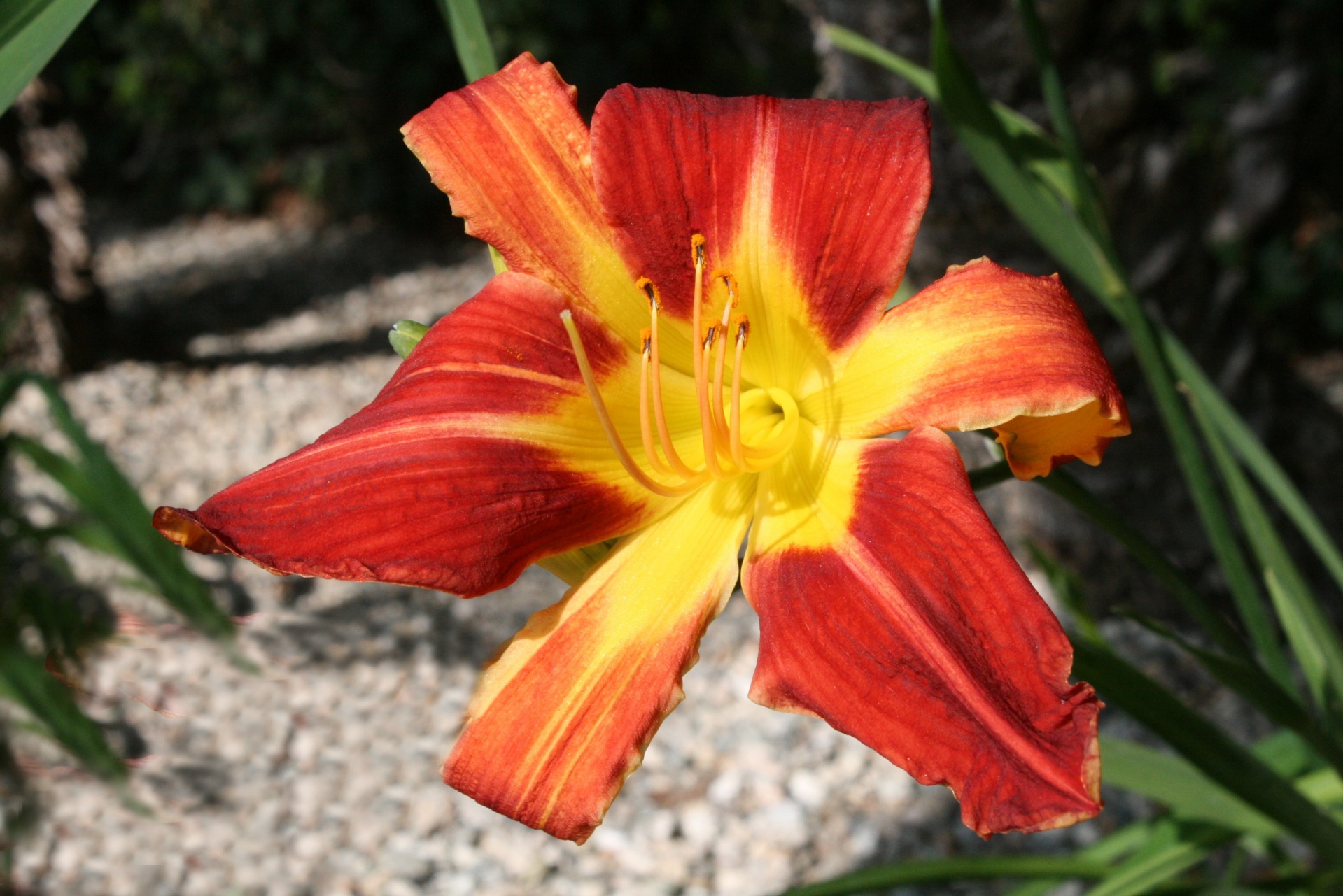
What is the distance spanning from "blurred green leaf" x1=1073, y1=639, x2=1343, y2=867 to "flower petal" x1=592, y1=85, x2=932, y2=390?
24 cm

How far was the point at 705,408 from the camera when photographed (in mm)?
539

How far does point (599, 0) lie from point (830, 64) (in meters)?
3.34

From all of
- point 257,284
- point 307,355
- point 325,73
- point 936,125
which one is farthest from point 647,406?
point 325,73

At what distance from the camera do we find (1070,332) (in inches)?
19.3

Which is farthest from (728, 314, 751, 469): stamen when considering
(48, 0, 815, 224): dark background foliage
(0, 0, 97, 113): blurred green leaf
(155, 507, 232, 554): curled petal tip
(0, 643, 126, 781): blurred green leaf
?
(48, 0, 815, 224): dark background foliage

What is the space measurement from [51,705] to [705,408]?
58.3 inches

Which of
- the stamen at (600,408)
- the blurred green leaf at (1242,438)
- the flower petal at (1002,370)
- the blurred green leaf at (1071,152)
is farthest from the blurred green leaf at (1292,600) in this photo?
the stamen at (600,408)

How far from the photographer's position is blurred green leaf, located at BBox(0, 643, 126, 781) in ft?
5.10

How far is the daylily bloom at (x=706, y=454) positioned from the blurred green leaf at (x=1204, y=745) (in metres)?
0.15

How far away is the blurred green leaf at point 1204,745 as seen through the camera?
0.58 m

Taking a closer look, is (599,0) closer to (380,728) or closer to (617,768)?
(380,728)

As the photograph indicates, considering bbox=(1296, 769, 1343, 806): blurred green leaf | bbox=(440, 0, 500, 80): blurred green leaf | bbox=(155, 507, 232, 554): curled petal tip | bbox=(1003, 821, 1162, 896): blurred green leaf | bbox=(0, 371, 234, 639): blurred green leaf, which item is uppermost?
bbox=(440, 0, 500, 80): blurred green leaf

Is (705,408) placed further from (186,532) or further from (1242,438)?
(1242,438)

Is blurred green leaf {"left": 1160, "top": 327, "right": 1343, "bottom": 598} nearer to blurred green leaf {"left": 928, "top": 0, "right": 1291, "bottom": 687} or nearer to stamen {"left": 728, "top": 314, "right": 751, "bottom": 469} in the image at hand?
blurred green leaf {"left": 928, "top": 0, "right": 1291, "bottom": 687}
